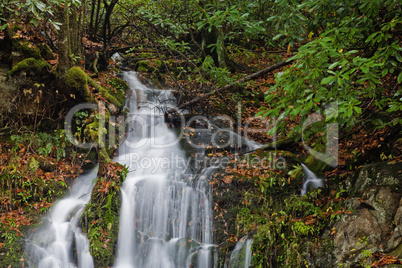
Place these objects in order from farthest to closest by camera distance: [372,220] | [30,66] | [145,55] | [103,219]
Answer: [145,55], [30,66], [103,219], [372,220]

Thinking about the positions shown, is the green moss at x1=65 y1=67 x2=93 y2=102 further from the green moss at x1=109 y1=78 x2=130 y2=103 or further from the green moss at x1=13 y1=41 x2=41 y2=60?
the green moss at x1=109 y1=78 x2=130 y2=103

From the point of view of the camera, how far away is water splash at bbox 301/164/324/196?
5930 mm

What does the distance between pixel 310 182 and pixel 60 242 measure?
500cm

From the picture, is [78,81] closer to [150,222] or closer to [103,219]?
[103,219]

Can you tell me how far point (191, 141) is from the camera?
8492 millimetres

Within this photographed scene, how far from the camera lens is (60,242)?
5.28 m

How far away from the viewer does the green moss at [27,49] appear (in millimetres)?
6882

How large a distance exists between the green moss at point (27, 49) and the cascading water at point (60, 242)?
370 centimetres

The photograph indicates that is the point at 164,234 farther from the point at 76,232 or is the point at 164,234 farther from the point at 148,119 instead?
the point at 148,119

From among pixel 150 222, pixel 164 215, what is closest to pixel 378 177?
pixel 164 215

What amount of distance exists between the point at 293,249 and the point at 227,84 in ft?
18.1

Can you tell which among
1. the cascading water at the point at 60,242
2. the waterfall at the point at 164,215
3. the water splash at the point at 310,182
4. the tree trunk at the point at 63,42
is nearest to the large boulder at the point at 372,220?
the water splash at the point at 310,182

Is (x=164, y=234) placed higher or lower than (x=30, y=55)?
lower

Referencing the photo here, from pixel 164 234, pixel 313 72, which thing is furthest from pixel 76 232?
pixel 313 72
